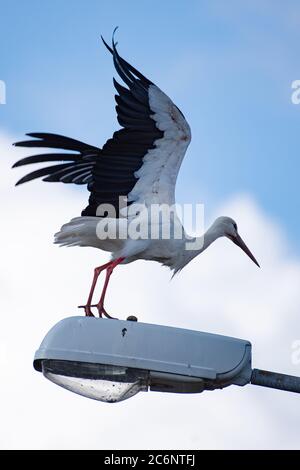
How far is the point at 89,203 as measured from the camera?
982cm

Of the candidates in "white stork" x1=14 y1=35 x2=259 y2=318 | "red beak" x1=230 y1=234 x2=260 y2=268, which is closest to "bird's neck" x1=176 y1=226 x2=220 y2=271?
"white stork" x1=14 y1=35 x2=259 y2=318

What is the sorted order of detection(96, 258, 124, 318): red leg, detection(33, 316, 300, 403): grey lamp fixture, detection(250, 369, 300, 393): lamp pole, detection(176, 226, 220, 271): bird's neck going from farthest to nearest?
detection(176, 226, 220, 271): bird's neck < detection(96, 258, 124, 318): red leg < detection(250, 369, 300, 393): lamp pole < detection(33, 316, 300, 403): grey lamp fixture

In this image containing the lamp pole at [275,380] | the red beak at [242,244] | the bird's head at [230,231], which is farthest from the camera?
the red beak at [242,244]

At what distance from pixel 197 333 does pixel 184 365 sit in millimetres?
163

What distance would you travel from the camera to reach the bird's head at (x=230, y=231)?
34.8ft

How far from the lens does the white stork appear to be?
959 centimetres

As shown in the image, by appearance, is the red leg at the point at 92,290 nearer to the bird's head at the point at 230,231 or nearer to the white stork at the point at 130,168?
the white stork at the point at 130,168

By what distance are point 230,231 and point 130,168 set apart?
1470mm

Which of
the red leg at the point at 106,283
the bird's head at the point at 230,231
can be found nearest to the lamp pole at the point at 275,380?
the red leg at the point at 106,283

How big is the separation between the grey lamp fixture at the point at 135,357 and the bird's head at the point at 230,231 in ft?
18.5

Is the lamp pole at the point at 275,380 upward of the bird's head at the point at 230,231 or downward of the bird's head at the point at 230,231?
downward

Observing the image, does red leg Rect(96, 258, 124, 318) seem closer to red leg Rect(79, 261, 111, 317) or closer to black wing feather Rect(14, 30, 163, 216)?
red leg Rect(79, 261, 111, 317)
